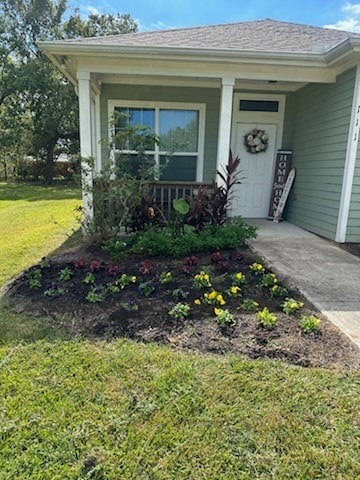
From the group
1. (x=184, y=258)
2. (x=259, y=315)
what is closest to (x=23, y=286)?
(x=184, y=258)

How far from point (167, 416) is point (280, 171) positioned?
616 cm

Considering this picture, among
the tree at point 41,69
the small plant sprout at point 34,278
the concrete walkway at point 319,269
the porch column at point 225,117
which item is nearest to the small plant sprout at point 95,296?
the small plant sprout at point 34,278

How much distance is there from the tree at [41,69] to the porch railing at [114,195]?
12347 millimetres

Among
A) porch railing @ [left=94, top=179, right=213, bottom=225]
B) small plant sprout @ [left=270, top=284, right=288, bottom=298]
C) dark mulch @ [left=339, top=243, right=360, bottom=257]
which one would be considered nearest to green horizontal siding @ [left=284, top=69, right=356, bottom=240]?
dark mulch @ [left=339, top=243, right=360, bottom=257]

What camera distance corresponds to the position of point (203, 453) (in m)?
1.49

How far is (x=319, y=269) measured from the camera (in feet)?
13.0

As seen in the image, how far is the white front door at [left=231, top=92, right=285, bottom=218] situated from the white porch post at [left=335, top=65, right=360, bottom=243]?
2039 mm

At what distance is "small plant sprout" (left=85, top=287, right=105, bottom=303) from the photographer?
9.69ft

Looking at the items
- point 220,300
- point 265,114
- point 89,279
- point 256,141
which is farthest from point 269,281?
point 265,114

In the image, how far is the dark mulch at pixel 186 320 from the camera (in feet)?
7.33

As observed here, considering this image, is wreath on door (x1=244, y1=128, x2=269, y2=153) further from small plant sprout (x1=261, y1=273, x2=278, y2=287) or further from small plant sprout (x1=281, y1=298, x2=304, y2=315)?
small plant sprout (x1=281, y1=298, x2=304, y2=315)

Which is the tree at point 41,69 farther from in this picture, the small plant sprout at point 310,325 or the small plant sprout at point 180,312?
the small plant sprout at point 310,325

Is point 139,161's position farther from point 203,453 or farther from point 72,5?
point 72,5

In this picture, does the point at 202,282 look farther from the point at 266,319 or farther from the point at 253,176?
the point at 253,176
